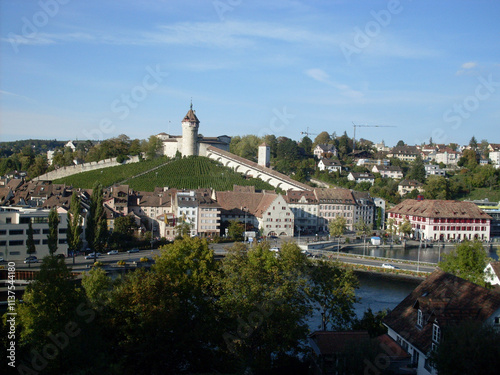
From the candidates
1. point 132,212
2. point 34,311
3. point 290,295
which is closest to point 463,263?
point 290,295

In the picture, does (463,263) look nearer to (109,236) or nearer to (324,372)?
(324,372)

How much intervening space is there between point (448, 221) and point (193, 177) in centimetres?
2776

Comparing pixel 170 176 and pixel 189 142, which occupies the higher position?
pixel 189 142

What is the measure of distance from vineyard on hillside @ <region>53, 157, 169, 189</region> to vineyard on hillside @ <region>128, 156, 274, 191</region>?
193cm

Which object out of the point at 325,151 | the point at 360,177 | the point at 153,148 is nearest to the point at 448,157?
the point at 325,151

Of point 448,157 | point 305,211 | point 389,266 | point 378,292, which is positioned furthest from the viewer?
point 448,157

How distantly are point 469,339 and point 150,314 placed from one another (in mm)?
6901

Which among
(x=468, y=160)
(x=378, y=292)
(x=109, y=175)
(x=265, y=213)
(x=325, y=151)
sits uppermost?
(x=325, y=151)

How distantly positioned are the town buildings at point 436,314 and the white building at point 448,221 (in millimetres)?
33178

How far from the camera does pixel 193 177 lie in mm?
55875

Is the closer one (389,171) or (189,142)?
(189,142)

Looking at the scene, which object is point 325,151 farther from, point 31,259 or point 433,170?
point 31,259

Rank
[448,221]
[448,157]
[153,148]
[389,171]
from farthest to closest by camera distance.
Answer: [448,157], [389,171], [153,148], [448,221]

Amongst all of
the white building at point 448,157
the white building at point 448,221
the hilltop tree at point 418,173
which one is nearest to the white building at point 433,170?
the hilltop tree at point 418,173
